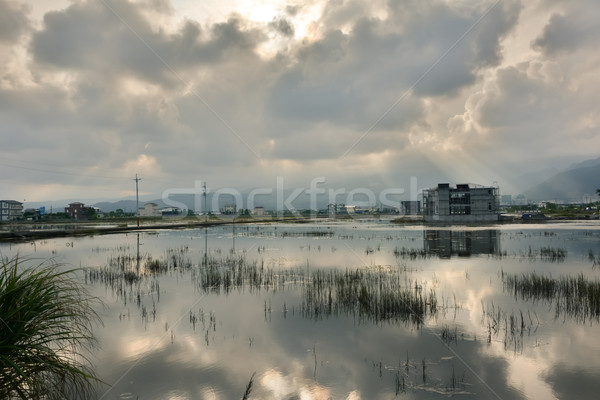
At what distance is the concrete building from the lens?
107875 mm

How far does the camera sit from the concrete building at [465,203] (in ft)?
354

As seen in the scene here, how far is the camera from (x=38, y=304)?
20.8ft

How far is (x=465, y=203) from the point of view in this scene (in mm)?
110562

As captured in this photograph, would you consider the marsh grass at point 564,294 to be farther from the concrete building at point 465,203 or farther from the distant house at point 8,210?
the distant house at point 8,210

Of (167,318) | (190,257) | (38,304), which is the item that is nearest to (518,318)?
(167,318)

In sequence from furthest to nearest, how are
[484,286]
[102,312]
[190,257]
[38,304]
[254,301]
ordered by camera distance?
1. [190,257]
2. [484,286]
3. [254,301]
4. [102,312]
5. [38,304]

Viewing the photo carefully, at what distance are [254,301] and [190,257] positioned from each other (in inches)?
681

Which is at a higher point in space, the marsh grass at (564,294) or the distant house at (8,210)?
the distant house at (8,210)

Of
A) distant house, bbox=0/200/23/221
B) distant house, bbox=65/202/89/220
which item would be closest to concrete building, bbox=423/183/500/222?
distant house, bbox=65/202/89/220

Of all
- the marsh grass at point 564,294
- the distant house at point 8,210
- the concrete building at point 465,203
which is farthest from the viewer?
the distant house at point 8,210

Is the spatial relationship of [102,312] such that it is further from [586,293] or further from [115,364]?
[586,293]

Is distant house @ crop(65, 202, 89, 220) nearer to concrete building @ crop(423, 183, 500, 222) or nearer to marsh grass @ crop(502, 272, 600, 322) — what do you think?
concrete building @ crop(423, 183, 500, 222)

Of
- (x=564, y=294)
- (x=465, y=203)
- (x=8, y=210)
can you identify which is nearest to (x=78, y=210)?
(x=8, y=210)

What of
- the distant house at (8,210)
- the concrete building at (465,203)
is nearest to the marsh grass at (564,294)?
the concrete building at (465,203)
